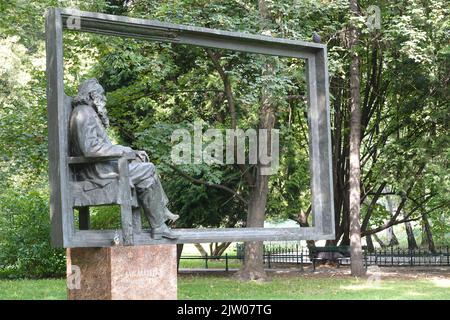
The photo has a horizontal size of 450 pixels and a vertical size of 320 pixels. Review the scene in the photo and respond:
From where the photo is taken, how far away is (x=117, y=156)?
6742mm

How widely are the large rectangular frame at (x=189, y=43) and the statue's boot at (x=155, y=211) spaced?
7 centimetres

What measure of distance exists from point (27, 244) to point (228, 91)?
6.06 m

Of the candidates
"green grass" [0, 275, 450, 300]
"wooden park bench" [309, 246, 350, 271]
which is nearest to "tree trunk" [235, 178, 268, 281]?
"green grass" [0, 275, 450, 300]

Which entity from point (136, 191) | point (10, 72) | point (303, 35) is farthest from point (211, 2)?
point (10, 72)

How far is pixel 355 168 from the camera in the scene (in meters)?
17.9

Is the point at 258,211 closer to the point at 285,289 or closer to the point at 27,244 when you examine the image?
the point at 285,289

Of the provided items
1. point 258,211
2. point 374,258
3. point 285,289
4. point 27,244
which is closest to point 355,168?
point 258,211

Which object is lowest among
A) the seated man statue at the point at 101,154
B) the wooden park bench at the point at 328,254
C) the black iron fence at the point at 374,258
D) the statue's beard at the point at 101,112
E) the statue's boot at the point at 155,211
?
the black iron fence at the point at 374,258

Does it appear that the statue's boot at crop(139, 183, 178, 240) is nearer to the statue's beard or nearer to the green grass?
the statue's beard

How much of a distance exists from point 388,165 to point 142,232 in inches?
507

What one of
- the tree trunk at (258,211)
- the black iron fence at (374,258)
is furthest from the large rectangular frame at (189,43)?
the black iron fence at (374,258)

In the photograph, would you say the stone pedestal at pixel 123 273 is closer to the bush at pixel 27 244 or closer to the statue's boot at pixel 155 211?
the statue's boot at pixel 155 211

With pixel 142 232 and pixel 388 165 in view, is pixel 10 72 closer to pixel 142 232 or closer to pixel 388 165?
pixel 388 165

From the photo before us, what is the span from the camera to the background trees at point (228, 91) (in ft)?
51.4
